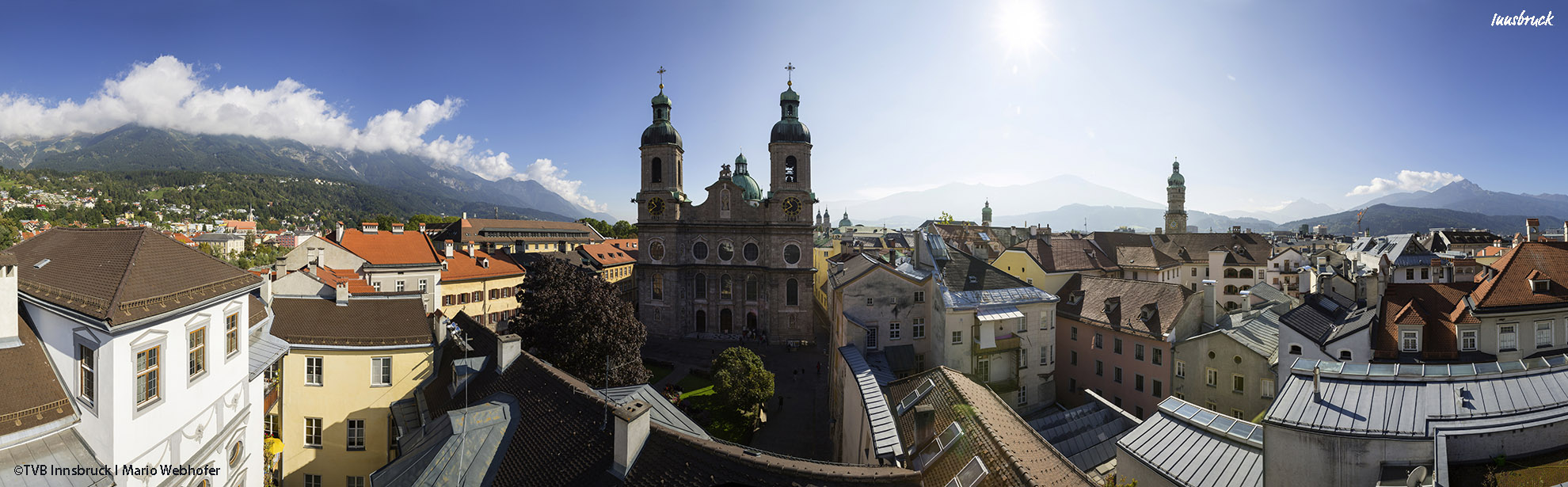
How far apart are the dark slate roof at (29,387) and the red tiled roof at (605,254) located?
183 ft

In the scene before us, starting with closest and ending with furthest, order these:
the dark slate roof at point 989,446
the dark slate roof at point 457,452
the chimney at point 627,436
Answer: the chimney at point 627,436 < the dark slate roof at point 989,446 < the dark slate roof at point 457,452

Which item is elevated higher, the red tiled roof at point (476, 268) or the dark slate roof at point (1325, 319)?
the red tiled roof at point (476, 268)

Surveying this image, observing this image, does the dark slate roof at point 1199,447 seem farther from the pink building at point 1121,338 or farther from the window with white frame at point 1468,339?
the pink building at point 1121,338

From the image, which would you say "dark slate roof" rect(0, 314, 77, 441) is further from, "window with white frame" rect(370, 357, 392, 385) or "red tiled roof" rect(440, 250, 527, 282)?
"red tiled roof" rect(440, 250, 527, 282)

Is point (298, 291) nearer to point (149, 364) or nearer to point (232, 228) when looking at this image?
point (149, 364)

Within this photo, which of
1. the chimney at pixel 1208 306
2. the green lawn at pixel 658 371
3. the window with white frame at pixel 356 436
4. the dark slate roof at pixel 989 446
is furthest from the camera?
the green lawn at pixel 658 371

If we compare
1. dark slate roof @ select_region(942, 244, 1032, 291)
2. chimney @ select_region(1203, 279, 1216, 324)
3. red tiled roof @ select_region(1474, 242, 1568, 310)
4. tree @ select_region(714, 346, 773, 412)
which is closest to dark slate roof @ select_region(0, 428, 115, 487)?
tree @ select_region(714, 346, 773, 412)

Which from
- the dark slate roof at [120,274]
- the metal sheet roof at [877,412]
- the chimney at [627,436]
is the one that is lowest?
the metal sheet roof at [877,412]

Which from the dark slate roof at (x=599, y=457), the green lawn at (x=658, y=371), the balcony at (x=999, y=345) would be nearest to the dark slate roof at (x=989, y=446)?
the dark slate roof at (x=599, y=457)

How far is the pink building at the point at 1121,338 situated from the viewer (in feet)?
89.7

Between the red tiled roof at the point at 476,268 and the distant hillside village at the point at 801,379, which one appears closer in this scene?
the distant hillside village at the point at 801,379

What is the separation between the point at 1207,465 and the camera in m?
11.7

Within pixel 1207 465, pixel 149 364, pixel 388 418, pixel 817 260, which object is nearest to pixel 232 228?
pixel 817 260

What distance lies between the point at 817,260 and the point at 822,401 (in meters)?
44.2
